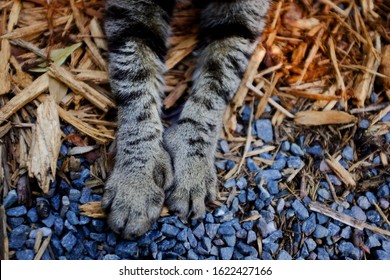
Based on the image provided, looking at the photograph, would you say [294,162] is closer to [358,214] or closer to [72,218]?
[358,214]

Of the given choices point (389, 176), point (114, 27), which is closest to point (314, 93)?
point (389, 176)

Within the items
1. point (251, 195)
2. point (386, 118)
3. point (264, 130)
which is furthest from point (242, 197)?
point (386, 118)

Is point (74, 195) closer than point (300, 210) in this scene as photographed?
Yes

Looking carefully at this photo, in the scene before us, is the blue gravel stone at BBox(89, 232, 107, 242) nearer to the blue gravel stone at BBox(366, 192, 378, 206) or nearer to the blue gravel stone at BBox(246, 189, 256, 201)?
the blue gravel stone at BBox(246, 189, 256, 201)

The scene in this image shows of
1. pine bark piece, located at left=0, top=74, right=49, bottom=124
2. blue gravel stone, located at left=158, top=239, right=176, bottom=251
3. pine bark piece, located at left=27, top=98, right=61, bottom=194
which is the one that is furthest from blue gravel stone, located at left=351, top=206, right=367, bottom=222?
pine bark piece, located at left=0, top=74, right=49, bottom=124

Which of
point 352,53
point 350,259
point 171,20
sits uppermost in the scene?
point 171,20
